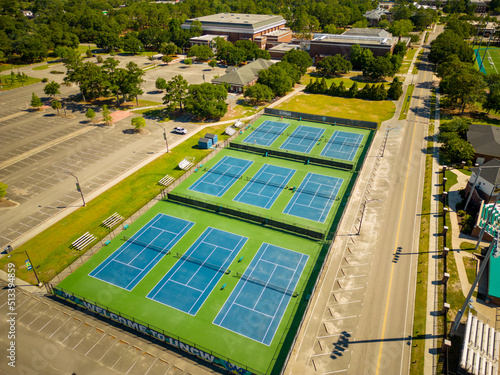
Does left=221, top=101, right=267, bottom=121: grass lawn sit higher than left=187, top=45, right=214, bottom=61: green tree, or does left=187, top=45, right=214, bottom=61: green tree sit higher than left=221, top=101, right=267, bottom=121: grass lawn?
left=187, top=45, right=214, bottom=61: green tree

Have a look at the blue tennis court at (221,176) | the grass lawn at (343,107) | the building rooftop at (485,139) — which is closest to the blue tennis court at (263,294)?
the blue tennis court at (221,176)

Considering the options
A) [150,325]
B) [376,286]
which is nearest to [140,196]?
[150,325]

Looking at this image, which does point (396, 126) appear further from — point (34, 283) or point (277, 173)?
point (34, 283)

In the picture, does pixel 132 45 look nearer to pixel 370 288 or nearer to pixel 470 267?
pixel 370 288

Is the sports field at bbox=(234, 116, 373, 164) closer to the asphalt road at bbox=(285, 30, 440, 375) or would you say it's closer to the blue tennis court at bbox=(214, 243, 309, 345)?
the asphalt road at bbox=(285, 30, 440, 375)

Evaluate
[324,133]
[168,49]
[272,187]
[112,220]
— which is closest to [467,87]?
[324,133]

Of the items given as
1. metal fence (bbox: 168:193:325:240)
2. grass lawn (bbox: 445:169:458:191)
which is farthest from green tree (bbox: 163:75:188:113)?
grass lawn (bbox: 445:169:458:191)

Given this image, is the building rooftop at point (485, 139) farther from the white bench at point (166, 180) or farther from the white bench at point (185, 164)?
the white bench at point (166, 180)
